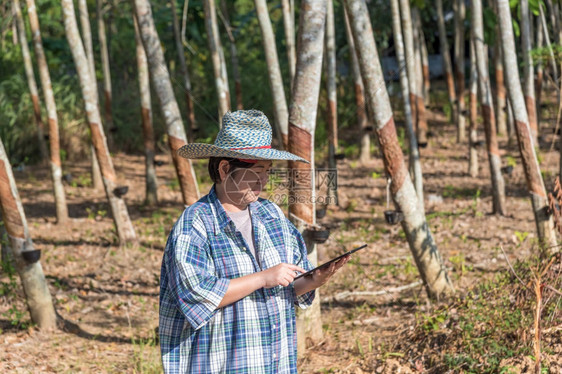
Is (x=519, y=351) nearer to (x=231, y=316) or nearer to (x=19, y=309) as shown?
(x=231, y=316)

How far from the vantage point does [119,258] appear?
8.12 m

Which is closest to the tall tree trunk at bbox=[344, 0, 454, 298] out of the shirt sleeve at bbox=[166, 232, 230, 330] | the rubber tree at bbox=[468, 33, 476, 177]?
the shirt sleeve at bbox=[166, 232, 230, 330]

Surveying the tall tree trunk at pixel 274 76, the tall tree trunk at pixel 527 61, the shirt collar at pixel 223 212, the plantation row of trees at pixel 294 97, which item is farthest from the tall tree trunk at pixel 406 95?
the shirt collar at pixel 223 212

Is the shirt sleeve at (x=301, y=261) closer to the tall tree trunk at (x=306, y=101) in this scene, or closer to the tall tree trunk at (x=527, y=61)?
the tall tree trunk at (x=306, y=101)

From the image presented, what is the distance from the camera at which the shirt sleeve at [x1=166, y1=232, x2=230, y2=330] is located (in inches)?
92.6

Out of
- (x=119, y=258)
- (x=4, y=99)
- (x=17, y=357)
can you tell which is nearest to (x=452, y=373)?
(x=17, y=357)

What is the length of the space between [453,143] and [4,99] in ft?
33.9

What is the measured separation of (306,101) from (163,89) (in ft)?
6.39

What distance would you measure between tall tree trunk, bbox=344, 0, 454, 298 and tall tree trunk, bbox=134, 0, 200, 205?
6.10 feet

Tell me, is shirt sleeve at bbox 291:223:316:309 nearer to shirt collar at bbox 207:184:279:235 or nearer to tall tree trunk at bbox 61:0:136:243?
shirt collar at bbox 207:184:279:235

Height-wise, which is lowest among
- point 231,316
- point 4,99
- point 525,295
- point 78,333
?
point 78,333

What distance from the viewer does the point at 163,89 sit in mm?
5930

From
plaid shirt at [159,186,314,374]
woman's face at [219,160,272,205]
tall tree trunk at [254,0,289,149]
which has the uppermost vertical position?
tall tree trunk at [254,0,289,149]

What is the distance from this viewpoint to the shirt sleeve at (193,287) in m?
2.35
